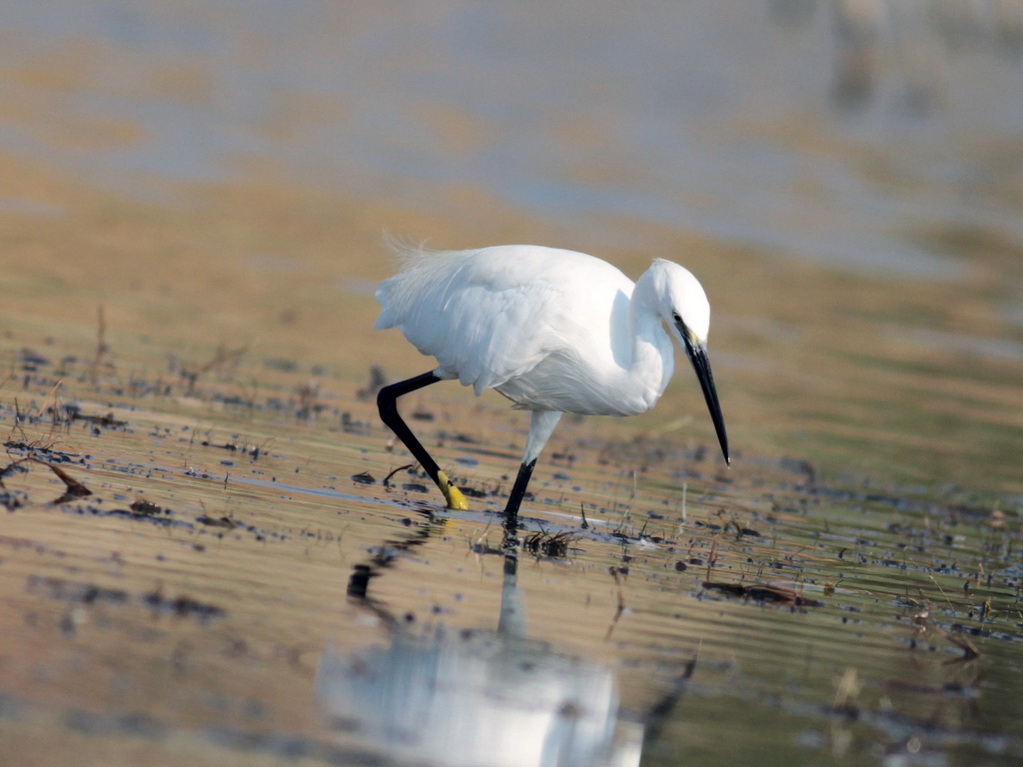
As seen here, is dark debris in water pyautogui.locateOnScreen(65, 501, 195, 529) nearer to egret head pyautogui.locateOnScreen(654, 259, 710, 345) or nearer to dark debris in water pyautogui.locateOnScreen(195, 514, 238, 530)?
dark debris in water pyautogui.locateOnScreen(195, 514, 238, 530)

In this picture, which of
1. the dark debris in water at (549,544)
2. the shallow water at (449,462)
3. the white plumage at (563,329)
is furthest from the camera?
the white plumage at (563,329)

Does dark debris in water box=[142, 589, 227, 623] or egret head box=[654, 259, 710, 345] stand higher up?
egret head box=[654, 259, 710, 345]

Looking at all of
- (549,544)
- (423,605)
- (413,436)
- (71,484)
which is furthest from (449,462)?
(423,605)

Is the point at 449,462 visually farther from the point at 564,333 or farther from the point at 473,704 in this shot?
the point at 473,704

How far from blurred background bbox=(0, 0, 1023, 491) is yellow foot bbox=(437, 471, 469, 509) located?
3.83 meters

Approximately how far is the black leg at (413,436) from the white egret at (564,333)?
10 mm

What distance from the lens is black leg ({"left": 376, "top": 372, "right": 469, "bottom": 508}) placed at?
823 cm

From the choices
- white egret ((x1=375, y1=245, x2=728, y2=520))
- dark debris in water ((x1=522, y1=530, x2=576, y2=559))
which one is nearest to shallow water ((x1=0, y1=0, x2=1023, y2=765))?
dark debris in water ((x1=522, y1=530, x2=576, y2=559))

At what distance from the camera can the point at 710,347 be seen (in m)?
16.8

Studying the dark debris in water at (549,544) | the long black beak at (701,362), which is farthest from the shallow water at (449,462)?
the long black beak at (701,362)

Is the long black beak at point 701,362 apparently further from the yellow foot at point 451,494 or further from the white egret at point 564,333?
the yellow foot at point 451,494

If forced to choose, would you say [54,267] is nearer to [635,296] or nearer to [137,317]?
[137,317]

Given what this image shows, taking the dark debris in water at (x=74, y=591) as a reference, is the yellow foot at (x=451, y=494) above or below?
above

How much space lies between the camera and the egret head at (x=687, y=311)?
754cm
